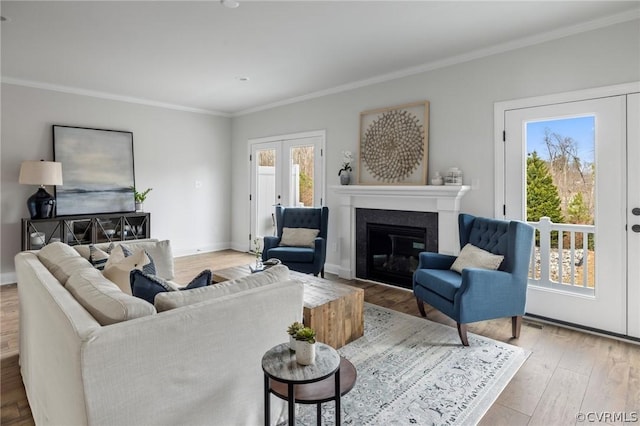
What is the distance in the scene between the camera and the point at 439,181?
3934 millimetres

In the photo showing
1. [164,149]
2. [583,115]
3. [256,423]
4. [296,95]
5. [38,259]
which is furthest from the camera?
→ [164,149]

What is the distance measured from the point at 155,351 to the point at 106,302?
0.98 feet

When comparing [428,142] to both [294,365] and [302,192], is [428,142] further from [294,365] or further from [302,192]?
[294,365]

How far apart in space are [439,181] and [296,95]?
8.78 feet

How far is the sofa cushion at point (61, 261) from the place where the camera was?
192 cm

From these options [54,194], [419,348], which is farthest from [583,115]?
[54,194]

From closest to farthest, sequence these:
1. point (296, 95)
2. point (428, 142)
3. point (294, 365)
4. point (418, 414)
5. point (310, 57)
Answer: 1. point (294, 365)
2. point (418, 414)
3. point (310, 57)
4. point (428, 142)
5. point (296, 95)

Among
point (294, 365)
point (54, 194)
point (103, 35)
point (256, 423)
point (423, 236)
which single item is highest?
point (103, 35)

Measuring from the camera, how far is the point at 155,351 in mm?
1337

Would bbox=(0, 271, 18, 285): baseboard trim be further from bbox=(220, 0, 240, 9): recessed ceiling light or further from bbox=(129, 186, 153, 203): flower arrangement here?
bbox=(220, 0, 240, 9): recessed ceiling light

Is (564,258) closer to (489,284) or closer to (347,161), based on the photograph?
(489,284)

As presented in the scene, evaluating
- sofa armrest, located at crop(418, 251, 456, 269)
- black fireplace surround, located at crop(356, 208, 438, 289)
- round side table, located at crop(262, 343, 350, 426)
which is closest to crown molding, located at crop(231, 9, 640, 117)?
black fireplace surround, located at crop(356, 208, 438, 289)

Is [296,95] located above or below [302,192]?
above

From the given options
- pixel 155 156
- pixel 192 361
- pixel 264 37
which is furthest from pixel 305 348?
pixel 155 156
